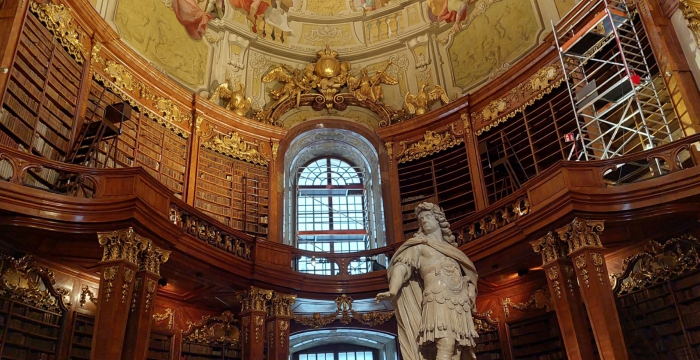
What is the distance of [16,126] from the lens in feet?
21.2

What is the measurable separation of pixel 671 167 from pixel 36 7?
24.4ft

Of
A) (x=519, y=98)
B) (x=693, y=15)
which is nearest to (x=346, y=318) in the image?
(x=519, y=98)

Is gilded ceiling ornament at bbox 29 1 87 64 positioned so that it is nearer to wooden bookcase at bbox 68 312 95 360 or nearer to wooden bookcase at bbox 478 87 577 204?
wooden bookcase at bbox 68 312 95 360

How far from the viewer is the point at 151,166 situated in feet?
29.1

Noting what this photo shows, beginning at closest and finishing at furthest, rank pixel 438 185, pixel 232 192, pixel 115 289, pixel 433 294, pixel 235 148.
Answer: pixel 433 294 < pixel 115 289 < pixel 232 192 < pixel 438 185 < pixel 235 148

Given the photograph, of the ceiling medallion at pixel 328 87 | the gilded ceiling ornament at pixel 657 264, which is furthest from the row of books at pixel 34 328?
the gilded ceiling ornament at pixel 657 264

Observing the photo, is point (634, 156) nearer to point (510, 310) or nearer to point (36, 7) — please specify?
point (510, 310)

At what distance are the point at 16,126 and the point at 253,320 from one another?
380cm

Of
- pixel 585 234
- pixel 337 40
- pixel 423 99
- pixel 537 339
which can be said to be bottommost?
pixel 537 339

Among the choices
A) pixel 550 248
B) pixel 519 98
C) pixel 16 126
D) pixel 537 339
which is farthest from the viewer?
pixel 519 98

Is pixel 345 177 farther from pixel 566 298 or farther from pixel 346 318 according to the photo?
pixel 566 298

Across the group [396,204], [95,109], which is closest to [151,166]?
[95,109]

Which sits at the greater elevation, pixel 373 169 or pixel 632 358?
pixel 373 169

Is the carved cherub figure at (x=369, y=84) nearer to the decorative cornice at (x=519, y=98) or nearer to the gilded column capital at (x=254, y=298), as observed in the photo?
the decorative cornice at (x=519, y=98)
